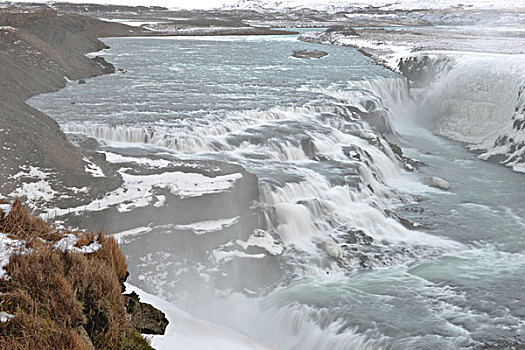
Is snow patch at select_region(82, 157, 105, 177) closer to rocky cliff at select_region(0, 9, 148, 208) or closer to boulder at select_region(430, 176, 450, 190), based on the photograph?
rocky cliff at select_region(0, 9, 148, 208)

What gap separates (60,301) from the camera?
4.85 meters

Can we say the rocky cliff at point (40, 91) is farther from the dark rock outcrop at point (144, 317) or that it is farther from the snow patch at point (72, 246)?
the dark rock outcrop at point (144, 317)

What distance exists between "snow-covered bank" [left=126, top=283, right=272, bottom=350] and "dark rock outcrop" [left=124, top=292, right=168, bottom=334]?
105mm

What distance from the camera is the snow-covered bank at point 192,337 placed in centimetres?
606

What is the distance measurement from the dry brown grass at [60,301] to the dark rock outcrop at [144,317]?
27cm

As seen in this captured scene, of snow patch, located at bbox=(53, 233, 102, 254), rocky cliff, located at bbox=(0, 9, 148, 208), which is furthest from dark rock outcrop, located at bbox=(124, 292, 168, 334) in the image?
rocky cliff, located at bbox=(0, 9, 148, 208)

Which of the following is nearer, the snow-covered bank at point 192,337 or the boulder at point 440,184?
the snow-covered bank at point 192,337

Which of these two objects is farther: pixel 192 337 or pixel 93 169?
pixel 93 169

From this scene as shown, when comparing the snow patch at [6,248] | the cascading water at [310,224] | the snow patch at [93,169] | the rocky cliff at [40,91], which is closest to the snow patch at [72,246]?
the snow patch at [6,248]

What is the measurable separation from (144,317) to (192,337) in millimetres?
784

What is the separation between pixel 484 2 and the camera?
15725 centimetres

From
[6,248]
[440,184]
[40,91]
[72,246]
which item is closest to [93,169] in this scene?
[72,246]

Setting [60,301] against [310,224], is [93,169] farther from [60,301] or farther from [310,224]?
[60,301]

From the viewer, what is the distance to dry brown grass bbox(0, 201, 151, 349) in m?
4.42
